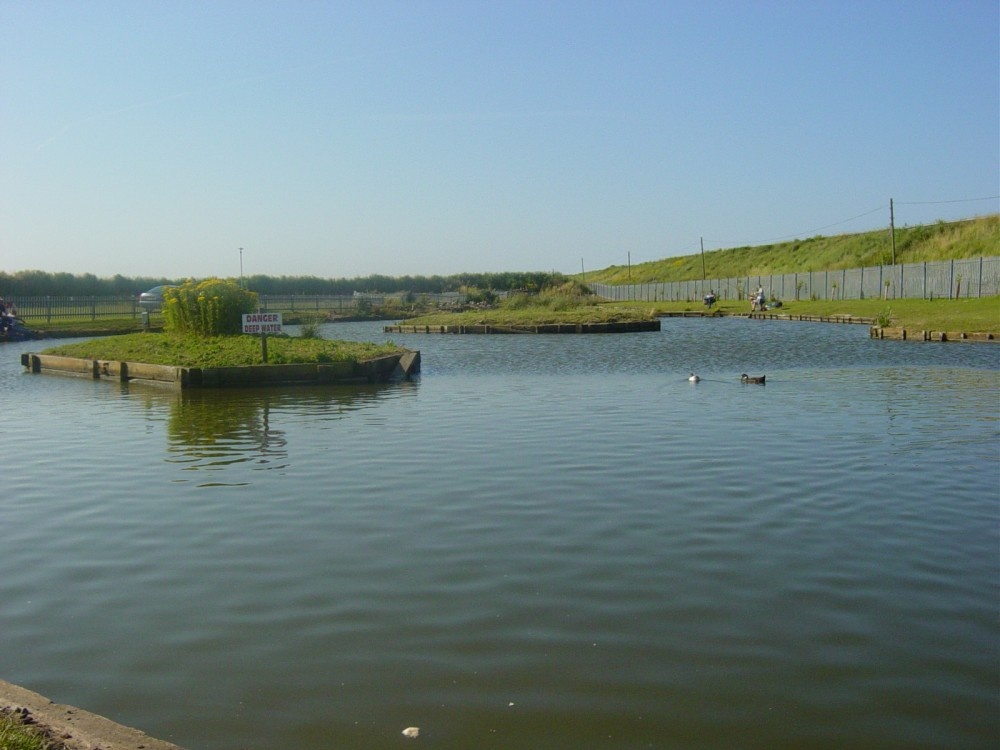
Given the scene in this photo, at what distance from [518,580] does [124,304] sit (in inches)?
2467

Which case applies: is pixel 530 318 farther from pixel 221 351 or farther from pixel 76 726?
pixel 76 726

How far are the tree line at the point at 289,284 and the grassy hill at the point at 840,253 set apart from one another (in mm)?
24579

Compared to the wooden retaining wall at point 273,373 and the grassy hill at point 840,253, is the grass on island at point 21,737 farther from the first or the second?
the grassy hill at point 840,253

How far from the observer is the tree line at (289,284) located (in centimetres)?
7925

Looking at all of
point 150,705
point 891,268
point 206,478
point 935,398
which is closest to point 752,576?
point 150,705

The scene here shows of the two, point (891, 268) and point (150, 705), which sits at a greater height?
point (891, 268)

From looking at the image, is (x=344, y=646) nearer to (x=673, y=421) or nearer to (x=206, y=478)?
(x=206, y=478)

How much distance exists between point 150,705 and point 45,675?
0.87 m

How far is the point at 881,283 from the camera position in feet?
200

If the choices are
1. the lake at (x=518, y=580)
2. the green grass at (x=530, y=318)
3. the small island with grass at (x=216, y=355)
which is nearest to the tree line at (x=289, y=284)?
the green grass at (x=530, y=318)

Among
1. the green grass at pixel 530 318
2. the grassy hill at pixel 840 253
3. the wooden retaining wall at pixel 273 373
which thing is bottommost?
the wooden retaining wall at pixel 273 373

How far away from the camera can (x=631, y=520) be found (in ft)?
31.7

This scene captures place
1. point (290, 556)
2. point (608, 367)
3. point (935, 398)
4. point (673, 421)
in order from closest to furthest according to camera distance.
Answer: point (290, 556) → point (673, 421) → point (935, 398) → point (608, 367)

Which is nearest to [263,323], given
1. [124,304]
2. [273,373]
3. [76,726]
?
[273,373]
